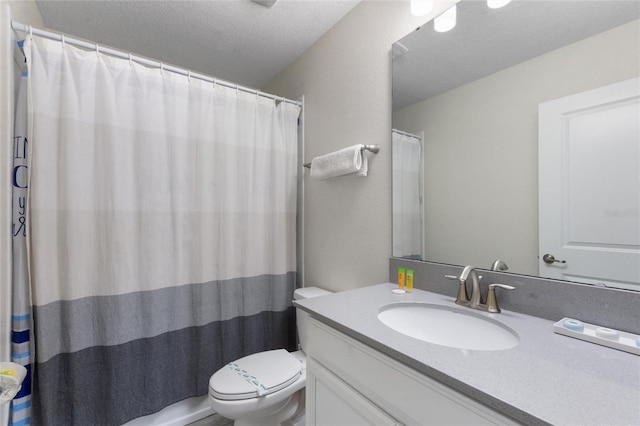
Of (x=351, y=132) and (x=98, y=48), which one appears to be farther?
(x=351, y=132)

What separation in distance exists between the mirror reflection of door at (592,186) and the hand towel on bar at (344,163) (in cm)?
76

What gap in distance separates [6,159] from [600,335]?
2.16 meters

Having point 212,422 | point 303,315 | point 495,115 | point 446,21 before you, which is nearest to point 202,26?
point 446,21

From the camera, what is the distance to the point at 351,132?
1.67 m

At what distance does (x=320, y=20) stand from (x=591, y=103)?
1479 millimetres

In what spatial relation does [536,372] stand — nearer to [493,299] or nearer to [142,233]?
A: [493,299]

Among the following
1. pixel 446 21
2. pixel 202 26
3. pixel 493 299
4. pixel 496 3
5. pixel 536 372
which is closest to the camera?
pixel 536 372

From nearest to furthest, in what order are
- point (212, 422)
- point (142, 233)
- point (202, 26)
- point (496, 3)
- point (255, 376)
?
point (496, 3)
point (255, 376)
point (142, 233)
point (212, 422)
point (202, 26)

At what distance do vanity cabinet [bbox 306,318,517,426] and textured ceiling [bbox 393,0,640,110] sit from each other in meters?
1.11

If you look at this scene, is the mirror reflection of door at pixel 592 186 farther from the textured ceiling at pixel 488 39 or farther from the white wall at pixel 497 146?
the textured ceiling at pixel 488 39

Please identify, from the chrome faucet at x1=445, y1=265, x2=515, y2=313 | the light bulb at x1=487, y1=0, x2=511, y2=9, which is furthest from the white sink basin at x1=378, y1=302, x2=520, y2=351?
the light bulb at x1=487, y1=0, x2=511, y2=9

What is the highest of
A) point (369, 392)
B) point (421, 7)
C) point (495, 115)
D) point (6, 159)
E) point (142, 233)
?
point (421, 7)

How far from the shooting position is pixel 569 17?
35.9 inches

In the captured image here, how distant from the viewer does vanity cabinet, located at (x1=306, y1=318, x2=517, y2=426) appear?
604mm
